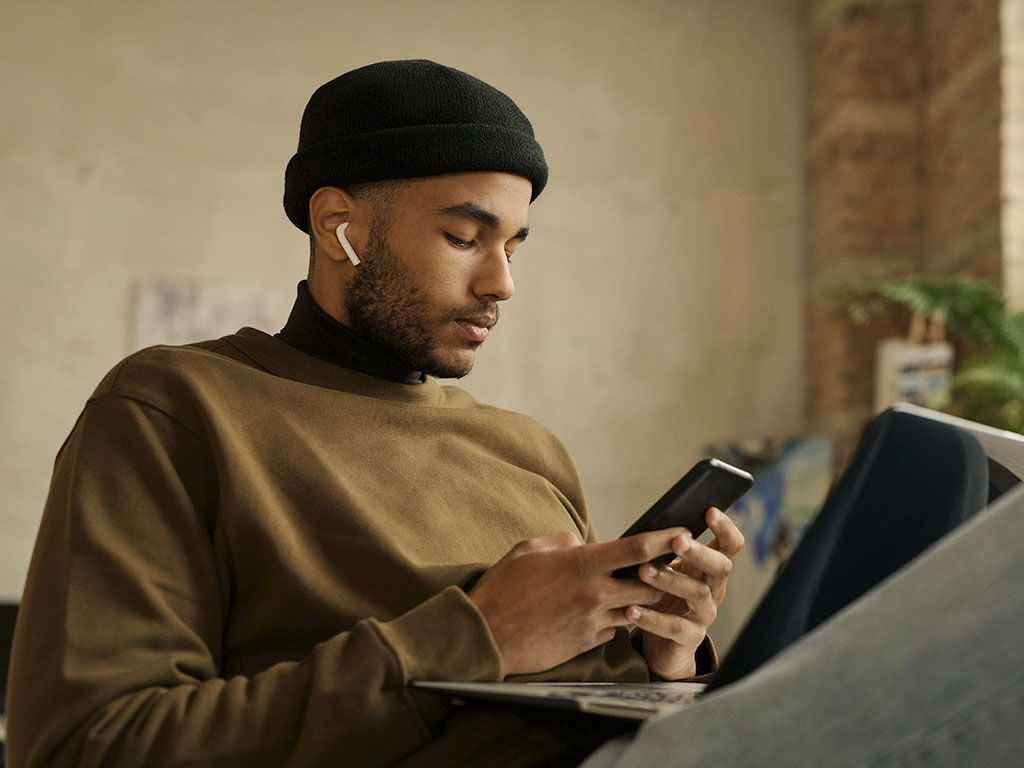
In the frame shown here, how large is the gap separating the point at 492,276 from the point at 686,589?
479 millimetres

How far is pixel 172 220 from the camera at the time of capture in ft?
15.6

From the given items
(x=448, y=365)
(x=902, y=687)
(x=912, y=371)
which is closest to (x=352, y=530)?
(x=448, y=365)

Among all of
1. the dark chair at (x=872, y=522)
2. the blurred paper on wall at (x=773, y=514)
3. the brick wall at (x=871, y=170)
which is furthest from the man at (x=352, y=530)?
the brick wall at (x=871, y=170)

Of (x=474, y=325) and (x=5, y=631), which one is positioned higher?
(x=474, y=325)

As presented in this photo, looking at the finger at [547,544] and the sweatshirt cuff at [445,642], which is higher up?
the finger at [547,544]

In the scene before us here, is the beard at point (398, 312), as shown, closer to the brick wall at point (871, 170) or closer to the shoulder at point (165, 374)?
the shoulder at point (165, 374)

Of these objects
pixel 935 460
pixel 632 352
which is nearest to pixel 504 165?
pixel 935 460

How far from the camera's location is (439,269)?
1.38 meters

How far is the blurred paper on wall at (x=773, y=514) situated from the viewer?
14.5 feet

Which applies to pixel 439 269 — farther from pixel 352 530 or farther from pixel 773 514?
pixel 773 514

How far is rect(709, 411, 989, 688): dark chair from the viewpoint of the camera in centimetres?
83

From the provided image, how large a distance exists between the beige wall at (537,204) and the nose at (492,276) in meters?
3.41

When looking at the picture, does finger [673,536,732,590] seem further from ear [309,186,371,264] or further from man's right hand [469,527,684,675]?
ear [309,186,371,264]

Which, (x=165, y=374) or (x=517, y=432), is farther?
(x=517, y=432)
